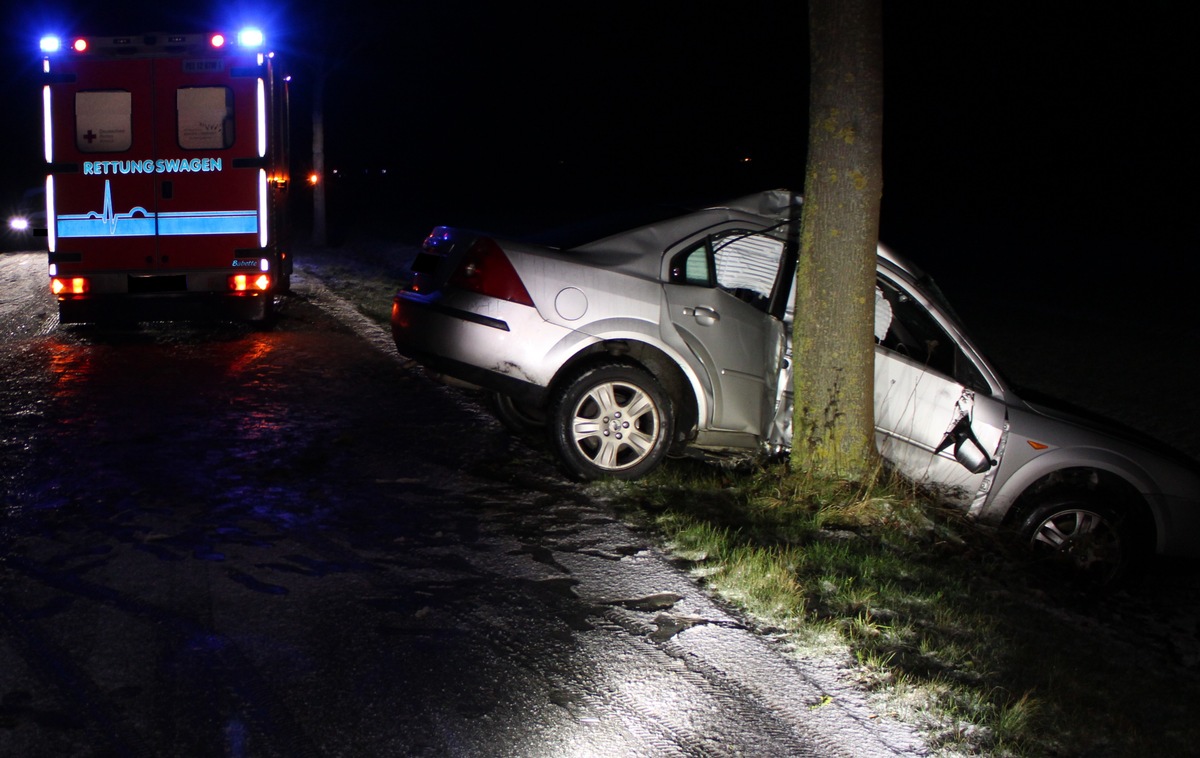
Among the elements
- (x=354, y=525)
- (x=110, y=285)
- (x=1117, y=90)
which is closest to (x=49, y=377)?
(x=110, y=285)

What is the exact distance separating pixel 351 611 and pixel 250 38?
8.13m

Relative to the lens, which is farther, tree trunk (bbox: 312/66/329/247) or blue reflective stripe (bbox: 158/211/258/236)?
tree trunk (bbox: 312/66/329/247)

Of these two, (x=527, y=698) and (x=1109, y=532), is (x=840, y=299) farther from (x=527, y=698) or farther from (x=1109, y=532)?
(x=527, y=698)

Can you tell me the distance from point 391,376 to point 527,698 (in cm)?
580

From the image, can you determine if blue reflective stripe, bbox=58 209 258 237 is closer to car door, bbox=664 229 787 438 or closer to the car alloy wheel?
car door, bbox=664 229 787 438

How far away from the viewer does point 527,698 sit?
13.0 feet

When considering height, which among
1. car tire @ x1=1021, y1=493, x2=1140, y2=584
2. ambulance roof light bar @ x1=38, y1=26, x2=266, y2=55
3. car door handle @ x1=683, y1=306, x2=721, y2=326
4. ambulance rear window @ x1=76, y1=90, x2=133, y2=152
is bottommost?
car tire @ x1=1021, y1=493, x2=1140, y2=584

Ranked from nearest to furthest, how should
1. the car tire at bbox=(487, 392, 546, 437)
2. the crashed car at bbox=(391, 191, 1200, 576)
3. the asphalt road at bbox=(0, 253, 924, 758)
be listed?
the asphalt road at bbox=(0, 253, 924, 758), the crashed car at bbox=(391, 191, 1200, 576), the car tire at bbox=(487, 392, 546, 437)

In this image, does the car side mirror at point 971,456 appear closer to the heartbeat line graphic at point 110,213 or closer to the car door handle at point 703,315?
the car door handle at point 703,315

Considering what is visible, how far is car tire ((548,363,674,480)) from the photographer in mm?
6445

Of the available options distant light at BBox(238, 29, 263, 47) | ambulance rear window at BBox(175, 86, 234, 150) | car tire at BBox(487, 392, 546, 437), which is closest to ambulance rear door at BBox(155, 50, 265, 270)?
ambulance rear window at BBox(175, 86, 234, 150)

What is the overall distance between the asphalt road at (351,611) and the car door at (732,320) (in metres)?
1.10

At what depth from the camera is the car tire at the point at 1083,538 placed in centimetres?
634

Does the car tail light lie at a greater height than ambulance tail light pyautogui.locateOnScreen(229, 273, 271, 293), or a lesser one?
greater
